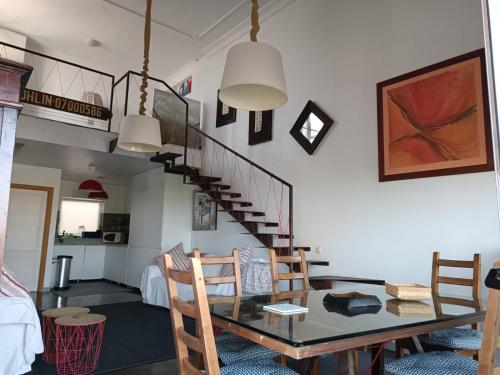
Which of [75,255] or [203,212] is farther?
[75,255]

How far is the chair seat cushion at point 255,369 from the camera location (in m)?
1.65

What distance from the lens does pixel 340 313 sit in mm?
1833

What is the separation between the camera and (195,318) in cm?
142

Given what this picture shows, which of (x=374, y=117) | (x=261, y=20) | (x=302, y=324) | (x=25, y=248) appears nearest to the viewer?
(x=302, y=324)

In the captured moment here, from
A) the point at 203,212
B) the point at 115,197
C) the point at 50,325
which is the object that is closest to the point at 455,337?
the point at 50,325

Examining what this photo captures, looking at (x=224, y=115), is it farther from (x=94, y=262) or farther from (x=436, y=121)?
(x=94, y=262)

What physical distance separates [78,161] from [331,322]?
6.47m

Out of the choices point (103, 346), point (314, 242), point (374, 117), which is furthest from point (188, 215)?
point (374, 117)

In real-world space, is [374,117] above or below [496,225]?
above

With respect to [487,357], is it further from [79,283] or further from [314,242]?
[79,283]

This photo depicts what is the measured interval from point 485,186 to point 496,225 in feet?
1.22

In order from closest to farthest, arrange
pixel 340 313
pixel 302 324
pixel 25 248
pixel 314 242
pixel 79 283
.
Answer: pixel 302 324 < pixel 340 313 < pixel 314 242 < pixel 25 248 < pixel 79 283

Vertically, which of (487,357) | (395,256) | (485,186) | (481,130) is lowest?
(487,357)

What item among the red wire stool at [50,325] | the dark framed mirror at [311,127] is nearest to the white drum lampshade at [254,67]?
the red wire stool at [50,325]
